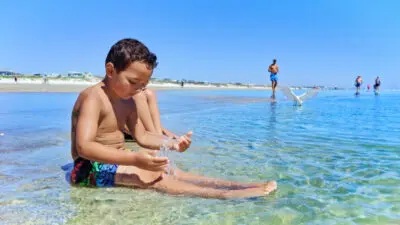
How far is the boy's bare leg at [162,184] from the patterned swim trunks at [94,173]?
6cm

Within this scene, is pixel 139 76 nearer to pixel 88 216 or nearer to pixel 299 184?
pixel 88 216

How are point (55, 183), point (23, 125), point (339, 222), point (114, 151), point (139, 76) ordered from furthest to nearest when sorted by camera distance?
1. point (23, 125)
2. point (55, 183)
3. point (139, 76)
4. point (114, 151)
5. point (339, 222)

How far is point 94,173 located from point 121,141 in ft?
1.09

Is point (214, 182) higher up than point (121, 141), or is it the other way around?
point (121, 141)

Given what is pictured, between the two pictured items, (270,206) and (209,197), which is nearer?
(270,206)

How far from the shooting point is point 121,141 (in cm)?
292

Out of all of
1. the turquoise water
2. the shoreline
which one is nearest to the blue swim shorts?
the turquoise water

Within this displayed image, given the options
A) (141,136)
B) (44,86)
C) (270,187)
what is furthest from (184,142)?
(44,86)

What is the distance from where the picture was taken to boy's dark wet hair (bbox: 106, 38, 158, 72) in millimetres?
2514

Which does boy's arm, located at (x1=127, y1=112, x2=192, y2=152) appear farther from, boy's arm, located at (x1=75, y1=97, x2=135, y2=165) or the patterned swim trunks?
boy's arm, located at (x1=75, y1=97, x2=135, y2=165)

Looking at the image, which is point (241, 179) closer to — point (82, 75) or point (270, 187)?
point (270, 187)

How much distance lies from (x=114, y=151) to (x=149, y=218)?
0.51 m

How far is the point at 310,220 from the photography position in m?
2.20

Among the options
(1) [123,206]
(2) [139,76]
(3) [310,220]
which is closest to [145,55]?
(2) [139,76]
